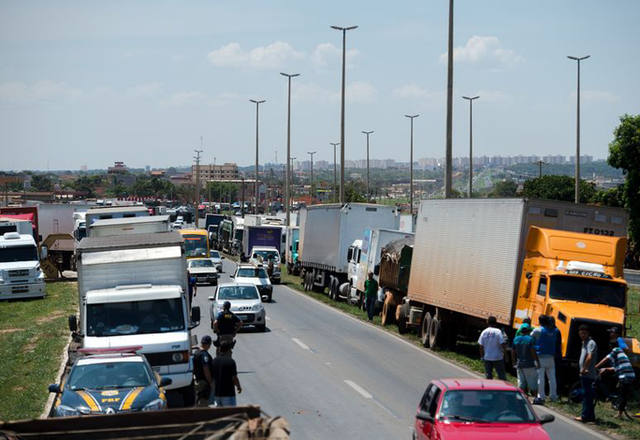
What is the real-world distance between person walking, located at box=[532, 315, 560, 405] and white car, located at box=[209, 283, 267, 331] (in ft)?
43.5

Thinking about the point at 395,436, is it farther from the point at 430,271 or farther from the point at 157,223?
the point at 157,223

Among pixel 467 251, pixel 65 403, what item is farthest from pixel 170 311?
pixel 467 251

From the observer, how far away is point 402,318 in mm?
31578

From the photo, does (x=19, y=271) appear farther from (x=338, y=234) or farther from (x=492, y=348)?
(x=492, y=348)

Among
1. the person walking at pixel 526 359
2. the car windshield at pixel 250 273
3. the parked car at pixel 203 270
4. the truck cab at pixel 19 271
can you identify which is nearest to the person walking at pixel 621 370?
the person walking at pixel 526 359

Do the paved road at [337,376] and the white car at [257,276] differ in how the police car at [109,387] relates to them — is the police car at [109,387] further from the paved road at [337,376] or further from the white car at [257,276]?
the white car at [257,276]

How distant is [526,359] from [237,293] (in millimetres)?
14161

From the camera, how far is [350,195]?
132500 millimetres

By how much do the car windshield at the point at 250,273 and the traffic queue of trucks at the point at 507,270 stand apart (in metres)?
9.37

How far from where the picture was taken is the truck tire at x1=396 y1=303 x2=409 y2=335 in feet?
103

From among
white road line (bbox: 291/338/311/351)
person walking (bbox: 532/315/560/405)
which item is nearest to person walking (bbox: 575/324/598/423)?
person walking (bbox: 532/315/560/405)

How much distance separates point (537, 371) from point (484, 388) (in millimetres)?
7397

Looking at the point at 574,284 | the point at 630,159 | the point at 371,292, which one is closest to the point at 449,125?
the point at 371,292

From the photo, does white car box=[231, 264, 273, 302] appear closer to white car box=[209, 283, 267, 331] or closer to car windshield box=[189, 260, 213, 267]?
car windshield box=[189, 260, 213, 267]
